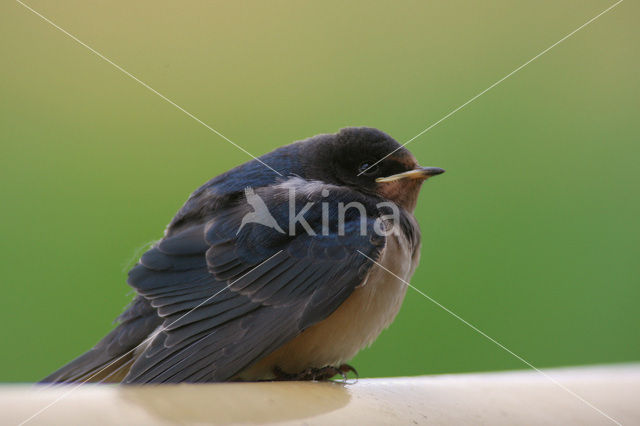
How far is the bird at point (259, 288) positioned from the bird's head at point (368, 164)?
0.35ft

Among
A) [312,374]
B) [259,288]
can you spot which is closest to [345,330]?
[312,374]

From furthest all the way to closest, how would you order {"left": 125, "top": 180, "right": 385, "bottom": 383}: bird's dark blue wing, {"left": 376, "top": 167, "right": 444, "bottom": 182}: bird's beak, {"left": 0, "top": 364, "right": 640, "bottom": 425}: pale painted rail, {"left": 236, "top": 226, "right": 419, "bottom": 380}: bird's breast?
{"left": 376, "top": 167, "right": 444, "bottom": 182}: bird's beak, {"left": 236, "top": 226, "right": 419, "bottom": 380}: bird's breast, {"left": 125, "top": 180, "right": 385, "bottom": 383}: bird's dark blue wing, {"left": 0, "top": 364, "right": 640, "bottom": 425}: pale painted rail

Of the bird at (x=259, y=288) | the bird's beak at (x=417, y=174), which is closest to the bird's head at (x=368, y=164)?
the bird's beak at (x=417, y=174)

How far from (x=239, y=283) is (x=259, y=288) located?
0.05m

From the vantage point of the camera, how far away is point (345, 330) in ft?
6.02

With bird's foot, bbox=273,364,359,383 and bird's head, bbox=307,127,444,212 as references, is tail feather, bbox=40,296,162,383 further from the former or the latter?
bird's head, bbox=307,127,444,212

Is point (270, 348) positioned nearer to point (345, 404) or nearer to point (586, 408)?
point (345, 404)

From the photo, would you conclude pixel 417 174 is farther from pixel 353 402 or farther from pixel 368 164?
pixel 353 402

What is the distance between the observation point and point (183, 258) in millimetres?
1893

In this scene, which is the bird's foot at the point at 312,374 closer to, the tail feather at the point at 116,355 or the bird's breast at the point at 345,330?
the bird's breast at the point at 345,330

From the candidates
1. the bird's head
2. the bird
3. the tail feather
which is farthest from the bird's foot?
the bird's head

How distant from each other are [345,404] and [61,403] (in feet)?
1.57

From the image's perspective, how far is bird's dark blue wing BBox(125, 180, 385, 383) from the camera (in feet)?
5.44

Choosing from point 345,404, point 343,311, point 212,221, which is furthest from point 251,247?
point 345,404
